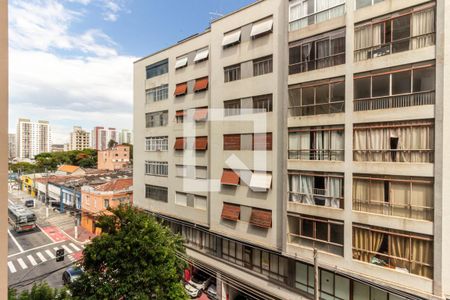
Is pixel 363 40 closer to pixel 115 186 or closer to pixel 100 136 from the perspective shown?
pixel 115 186

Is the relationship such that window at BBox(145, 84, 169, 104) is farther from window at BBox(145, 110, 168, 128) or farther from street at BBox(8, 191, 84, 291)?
street at BBox(8, 191, 84, 291)

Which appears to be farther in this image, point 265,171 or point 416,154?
point 265,171

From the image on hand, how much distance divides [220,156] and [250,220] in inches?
172

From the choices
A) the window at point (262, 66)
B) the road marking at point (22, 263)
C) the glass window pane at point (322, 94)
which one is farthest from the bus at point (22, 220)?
the glass window pane at point (322, 94)

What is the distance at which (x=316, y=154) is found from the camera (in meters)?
12.2

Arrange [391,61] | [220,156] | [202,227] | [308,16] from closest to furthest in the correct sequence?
1. [391,61]
2. [308,16]
3. [220,156]
4. [202,227]

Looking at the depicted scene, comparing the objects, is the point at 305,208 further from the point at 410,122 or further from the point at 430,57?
the point at 430,57

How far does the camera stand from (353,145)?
11.1 m

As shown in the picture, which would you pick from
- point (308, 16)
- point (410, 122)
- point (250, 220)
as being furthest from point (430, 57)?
point (250, 220)

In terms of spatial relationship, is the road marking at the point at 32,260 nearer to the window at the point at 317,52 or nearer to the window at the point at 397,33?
the window at the point at 317,52

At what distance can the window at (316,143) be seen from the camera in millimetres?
11570

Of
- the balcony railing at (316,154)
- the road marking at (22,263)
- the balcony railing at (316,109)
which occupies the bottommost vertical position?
the road marking at (22,263)

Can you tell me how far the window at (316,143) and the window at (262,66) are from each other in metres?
3.73

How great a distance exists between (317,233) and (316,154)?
3813mm
